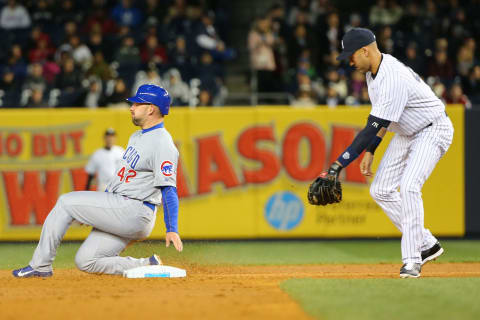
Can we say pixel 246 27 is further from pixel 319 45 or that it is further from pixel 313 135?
pixel 313 135

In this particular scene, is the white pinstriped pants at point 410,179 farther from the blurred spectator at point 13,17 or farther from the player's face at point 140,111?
the blurred spectator at point 13,17

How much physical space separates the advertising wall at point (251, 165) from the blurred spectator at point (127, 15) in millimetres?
5165

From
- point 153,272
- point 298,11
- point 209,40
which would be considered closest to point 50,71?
point 209,40

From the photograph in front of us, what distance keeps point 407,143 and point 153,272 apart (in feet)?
9.09

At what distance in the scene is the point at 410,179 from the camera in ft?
24.9

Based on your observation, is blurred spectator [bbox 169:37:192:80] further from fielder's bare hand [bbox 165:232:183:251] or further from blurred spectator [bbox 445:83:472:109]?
fielder's bare hand [bbox 165:232:183:251]

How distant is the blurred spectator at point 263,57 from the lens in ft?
54.3

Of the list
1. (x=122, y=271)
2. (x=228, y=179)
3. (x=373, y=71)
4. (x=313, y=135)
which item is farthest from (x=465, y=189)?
(x=122, y=271)

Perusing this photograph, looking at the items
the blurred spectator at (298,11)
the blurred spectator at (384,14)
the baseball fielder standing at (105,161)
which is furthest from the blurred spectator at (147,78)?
the blurred spectator at (384,14)

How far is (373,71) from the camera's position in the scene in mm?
7598

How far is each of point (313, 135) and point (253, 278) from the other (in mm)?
5287

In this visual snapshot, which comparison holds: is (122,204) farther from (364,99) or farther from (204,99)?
(364,99)

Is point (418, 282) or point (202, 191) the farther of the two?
point (202, 191)

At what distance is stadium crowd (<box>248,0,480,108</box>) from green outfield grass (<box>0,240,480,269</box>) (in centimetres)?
317
